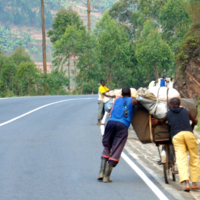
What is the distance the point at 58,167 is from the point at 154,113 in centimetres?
273

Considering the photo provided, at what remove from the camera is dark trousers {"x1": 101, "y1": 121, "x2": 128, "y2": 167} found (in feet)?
26.7

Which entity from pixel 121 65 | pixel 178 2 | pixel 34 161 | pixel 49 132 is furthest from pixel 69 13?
pixel 34 161

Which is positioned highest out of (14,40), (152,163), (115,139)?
(14,40)

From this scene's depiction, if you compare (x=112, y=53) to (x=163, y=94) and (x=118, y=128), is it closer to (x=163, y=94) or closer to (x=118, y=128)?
(x=163, y=94)

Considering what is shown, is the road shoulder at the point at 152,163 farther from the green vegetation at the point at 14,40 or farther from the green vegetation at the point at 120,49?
the green vegetation at the point at 14,40

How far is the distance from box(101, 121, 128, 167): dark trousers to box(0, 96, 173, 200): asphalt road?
1.60ft

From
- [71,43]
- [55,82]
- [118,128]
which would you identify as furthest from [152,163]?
[71,43]

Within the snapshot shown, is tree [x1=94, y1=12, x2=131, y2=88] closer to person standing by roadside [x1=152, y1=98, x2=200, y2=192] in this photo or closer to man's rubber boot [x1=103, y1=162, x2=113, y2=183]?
man's rubber boot [x1=103, y1=162, x2=113, y2=183]

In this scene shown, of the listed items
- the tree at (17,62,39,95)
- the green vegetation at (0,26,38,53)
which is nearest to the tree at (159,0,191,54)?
the tree at (17,62,39,95)

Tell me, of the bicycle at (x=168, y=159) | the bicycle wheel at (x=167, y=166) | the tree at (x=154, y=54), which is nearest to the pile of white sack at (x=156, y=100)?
the bicycle at (x=168, y=159)

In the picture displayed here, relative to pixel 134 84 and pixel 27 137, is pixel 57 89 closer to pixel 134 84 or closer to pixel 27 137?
pixel 134 84

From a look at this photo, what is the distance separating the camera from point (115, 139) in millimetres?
8250

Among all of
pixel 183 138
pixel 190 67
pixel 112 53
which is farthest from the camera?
pixel 112 53

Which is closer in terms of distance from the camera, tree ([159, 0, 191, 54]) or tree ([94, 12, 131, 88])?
tree ([159, 0, 191, 54])
